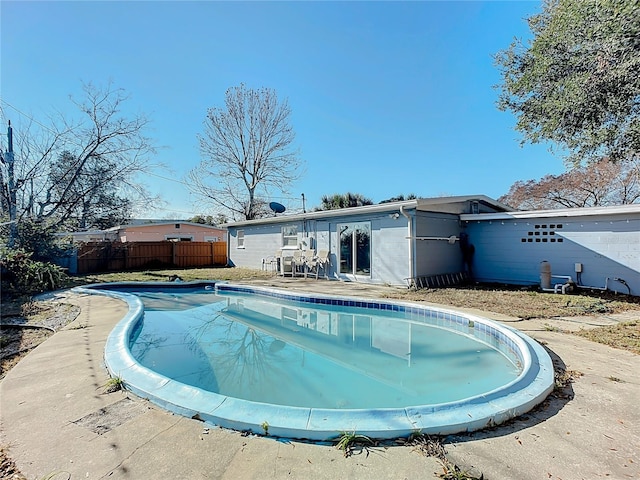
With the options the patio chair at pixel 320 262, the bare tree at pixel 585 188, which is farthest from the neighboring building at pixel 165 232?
the bare tree at pixel 585 188

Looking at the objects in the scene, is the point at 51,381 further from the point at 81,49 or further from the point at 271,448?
the point at 81,49

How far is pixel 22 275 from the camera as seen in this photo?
9273 mm

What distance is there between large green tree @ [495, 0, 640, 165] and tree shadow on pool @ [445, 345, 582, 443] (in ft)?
17.8

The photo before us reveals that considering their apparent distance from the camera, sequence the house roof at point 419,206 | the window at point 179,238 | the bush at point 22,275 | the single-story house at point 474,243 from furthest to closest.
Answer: the window at point 179,238 < the house roof at point 419,206 < the bush at point 22,275 < the single-story house at point 474,243

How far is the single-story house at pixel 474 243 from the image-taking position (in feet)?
28.3

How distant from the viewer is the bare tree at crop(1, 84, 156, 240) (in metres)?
12.1

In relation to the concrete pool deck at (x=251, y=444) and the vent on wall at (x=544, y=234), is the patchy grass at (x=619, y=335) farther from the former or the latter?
the vent on wall at (x=544, y=234)

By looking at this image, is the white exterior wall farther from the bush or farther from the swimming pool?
the bush

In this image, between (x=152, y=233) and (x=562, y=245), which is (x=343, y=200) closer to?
(x=562, y=245)

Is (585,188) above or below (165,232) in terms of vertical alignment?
above

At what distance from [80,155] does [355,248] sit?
37.6 ft

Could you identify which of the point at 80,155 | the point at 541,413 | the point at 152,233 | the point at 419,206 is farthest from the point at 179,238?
the point at 541,413

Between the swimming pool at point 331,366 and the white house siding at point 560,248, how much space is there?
5.38 metres

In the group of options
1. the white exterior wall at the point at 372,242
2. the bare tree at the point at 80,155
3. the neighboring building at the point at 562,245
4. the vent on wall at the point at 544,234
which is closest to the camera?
the neighboring building at the point at 562,245
